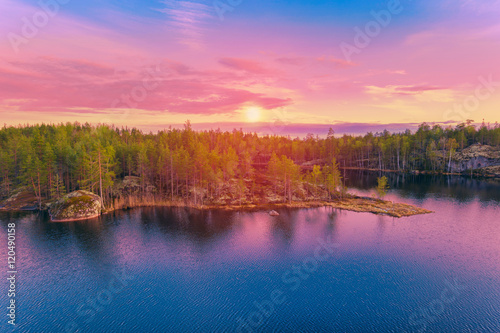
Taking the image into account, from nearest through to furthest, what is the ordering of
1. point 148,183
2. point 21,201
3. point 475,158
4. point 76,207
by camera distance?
1. point 76,207
2. point 21,201
3. point 148,183
4. point 475,158

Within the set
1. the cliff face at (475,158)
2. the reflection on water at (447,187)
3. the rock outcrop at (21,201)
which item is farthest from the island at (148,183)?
the cliff face at (475,158)

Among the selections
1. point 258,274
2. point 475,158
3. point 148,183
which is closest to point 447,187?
point 475,158

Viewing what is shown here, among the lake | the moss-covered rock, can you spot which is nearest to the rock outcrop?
the lake

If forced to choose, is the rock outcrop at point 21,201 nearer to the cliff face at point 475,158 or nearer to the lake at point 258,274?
the lake at point 258,274

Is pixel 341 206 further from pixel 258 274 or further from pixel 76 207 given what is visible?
pixel 76 207

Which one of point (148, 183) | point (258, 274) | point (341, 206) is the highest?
point (148, 183)

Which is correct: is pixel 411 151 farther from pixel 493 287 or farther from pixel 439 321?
pixel 439 321

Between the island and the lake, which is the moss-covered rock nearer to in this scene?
the island
